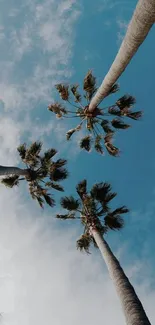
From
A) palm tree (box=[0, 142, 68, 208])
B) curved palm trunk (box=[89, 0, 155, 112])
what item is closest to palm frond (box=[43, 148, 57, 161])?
palm tree (box=[0, 142, 68, 208])

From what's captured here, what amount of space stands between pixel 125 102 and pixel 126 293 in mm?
10780

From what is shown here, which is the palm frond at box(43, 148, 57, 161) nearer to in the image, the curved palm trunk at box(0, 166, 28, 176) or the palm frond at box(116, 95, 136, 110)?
the curved palm trunk at box(0, 166, 28, 176)

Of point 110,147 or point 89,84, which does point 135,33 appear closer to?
point 89,84

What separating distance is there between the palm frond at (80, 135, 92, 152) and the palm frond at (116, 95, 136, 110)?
303 cm

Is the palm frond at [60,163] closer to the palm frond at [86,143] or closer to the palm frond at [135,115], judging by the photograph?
the palm frond at [86,143]

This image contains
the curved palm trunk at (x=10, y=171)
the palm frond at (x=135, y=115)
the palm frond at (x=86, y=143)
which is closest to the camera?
the curved palm trunk at (x=10, y=171)

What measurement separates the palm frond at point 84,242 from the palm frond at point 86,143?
535cm

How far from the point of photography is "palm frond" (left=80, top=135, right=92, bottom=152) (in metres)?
18.9

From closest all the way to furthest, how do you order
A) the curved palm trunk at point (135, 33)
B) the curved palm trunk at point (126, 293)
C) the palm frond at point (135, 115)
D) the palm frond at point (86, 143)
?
the curved palm trunk at point (135, 33) → the curved palm trunk at point (126, 293) → the palm frond at point (135, 115) → the palm frond at point (86, 143)

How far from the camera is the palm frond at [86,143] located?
18.9 metres

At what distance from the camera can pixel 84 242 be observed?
16.4 meters

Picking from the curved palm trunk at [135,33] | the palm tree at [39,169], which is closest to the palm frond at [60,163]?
the palm tree at [39,169]

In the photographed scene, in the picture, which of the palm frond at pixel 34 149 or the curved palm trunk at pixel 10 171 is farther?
the palm frond at pixel 34 149

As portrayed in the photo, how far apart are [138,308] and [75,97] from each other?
1248cm
